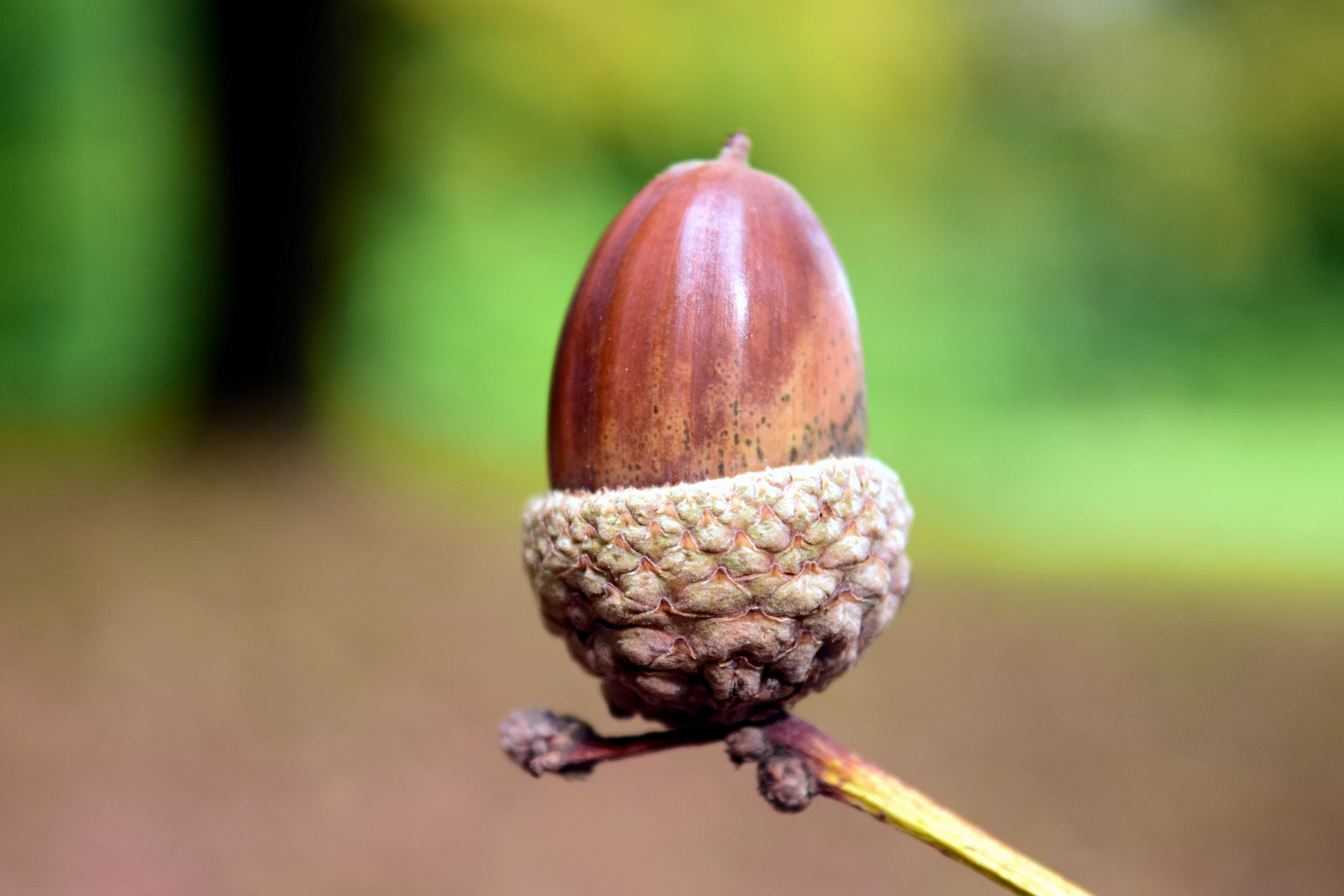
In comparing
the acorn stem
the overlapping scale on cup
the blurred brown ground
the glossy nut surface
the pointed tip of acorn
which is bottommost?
the blurred brown ground

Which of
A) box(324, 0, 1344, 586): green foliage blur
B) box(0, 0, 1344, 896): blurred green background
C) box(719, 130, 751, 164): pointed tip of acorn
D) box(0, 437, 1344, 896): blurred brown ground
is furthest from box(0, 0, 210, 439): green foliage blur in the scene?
box(719, 130, 751, 164): pointed tip of acorn

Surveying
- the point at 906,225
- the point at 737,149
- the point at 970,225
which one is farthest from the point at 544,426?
the point at 737,149

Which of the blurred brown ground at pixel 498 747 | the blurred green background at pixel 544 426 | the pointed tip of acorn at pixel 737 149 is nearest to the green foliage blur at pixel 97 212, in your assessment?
the blurred green background at pixel 544 426

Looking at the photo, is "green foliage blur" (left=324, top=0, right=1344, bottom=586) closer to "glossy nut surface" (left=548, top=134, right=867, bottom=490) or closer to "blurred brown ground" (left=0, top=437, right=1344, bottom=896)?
"blurred brown ground" (left=0, top=437, right=1344, bottom=896)

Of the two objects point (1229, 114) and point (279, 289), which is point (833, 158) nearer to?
point (1229, 114)

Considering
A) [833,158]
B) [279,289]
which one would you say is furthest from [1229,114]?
[279,289]
